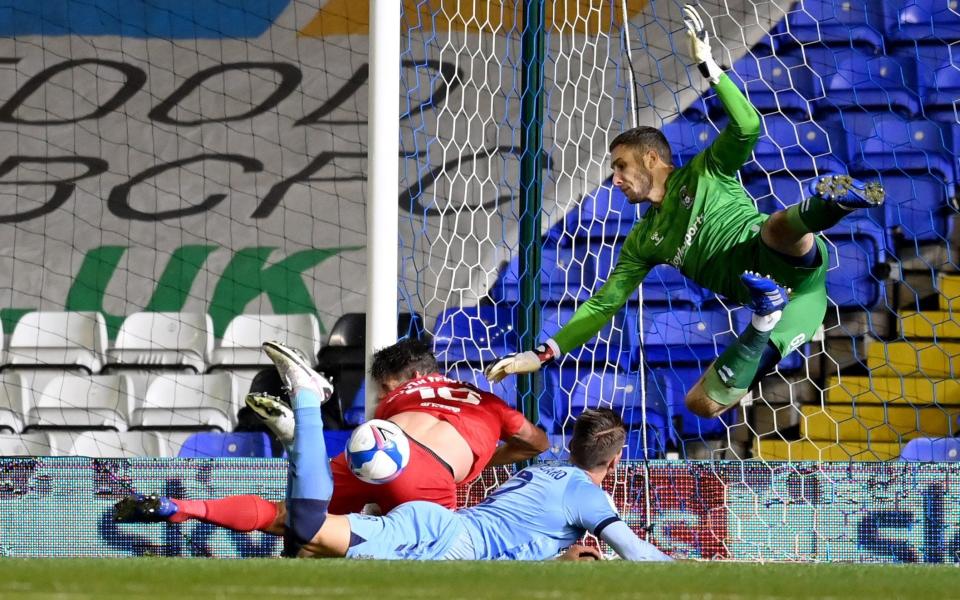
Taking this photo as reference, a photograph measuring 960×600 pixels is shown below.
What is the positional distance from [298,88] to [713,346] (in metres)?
3.63

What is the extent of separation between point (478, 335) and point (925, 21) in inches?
139

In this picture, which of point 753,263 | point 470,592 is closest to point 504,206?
point 753,263

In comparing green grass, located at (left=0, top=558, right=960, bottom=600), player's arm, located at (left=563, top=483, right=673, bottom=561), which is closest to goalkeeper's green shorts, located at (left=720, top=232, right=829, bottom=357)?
player's arm, located at (left=563, top=483, right=673, bottom=561)

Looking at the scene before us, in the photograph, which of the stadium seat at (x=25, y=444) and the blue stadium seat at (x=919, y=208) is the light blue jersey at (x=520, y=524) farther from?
the stadium seat at (x=25, y=444)

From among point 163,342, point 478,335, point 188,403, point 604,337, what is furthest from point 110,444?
point 604,337

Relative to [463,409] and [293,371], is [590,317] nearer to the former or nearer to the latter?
[463,409]

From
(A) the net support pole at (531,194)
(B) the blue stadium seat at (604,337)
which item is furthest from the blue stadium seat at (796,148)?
(A) the net support pole at (531,194)

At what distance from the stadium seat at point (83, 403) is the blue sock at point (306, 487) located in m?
3.99

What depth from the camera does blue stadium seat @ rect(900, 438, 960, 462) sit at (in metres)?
5.60

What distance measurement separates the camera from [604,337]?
626 centimetres

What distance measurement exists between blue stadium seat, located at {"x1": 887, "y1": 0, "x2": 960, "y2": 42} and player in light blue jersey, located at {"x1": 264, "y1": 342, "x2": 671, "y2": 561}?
4415 millimetres

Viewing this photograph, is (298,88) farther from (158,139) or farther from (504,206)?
(504,206)

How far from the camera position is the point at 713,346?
6367 millimetres

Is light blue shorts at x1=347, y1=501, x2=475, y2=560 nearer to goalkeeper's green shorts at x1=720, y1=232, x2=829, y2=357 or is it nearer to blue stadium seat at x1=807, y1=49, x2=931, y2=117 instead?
goalkeeper's green shorts at x1=720, y1=232, x2=829, y2=357
